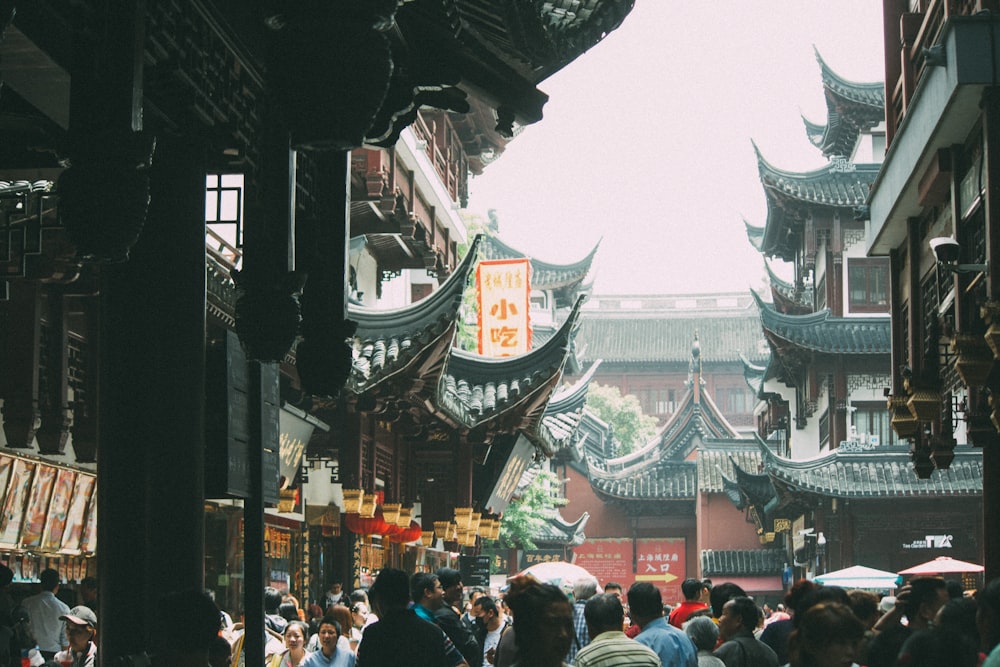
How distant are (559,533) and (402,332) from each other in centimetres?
3331

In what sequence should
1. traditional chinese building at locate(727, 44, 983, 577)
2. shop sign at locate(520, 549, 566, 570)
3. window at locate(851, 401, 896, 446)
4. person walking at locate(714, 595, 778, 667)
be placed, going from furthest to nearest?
1. shop sign at locate(520, 549, 566, 570)
2. window at locate(851, 401, 896, 446)
3. traditional chinese building at locate(727, 44, 983, 577)
4. person walking at locate(714, 595, 778, 667)

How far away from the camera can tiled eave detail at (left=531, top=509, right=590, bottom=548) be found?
48375mm

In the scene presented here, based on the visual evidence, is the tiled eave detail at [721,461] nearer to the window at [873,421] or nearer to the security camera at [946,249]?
the window at [873,421]

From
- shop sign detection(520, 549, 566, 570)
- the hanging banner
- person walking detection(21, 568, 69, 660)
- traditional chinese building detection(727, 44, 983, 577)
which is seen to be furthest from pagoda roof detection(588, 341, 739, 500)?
person walking detection(21, 568, 69, 660)

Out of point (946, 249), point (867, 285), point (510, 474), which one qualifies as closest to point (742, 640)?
point (946, 249)

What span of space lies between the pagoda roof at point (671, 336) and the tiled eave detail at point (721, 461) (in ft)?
84.3

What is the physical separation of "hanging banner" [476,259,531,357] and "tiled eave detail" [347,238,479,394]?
10648 millimetres

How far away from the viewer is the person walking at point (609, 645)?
607cm

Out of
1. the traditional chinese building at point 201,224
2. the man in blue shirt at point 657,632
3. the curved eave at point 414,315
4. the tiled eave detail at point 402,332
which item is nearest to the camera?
the traditional chinese building at point 201,224

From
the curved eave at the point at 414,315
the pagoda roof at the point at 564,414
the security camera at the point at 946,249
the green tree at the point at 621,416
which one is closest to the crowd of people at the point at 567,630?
the security camera at the point at 946,249

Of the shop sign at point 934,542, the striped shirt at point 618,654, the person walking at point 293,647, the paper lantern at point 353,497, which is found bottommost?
the shop sign at point 934,542

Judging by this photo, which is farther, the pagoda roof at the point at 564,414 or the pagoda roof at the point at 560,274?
the pagoda roof at the point at 560,274

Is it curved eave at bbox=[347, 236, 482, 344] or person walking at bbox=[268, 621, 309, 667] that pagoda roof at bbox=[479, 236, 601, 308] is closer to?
curved eave at bbox=[347, 236, 482, 344]

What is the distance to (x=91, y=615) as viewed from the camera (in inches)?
374
